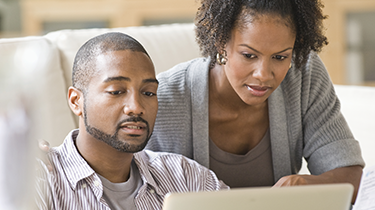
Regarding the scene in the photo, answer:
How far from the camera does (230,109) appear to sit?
1449mm

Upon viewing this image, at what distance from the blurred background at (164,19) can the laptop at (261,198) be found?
11.0ft

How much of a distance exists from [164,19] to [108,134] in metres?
3.05

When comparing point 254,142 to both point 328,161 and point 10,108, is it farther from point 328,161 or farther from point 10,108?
point 10,108

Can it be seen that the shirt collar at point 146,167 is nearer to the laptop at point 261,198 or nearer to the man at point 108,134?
the man at point 108,134

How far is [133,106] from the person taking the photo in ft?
3.18

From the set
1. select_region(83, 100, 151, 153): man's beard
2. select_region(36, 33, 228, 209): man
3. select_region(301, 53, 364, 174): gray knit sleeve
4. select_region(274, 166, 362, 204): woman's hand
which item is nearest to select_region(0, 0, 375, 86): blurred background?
select_region(301, 53, 364, 174): gray knit sleeve

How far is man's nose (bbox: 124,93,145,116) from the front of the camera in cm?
97

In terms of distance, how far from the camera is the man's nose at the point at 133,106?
97 cm

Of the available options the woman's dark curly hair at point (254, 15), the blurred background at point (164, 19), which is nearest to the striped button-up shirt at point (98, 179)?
the woman's dark curly hair at point (254, 15)

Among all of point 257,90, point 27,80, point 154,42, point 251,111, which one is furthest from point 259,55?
point 27,80

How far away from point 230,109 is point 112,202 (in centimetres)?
59

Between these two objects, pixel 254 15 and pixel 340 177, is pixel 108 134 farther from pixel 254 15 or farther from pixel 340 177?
pixel 340 177

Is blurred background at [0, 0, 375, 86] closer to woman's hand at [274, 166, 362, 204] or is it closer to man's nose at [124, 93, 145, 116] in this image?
woman's hand at [274, 166, 362, 204]

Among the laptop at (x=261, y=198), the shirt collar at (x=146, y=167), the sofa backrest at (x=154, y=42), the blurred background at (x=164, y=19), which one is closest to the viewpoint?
the laptop at (x=261, y=198)
